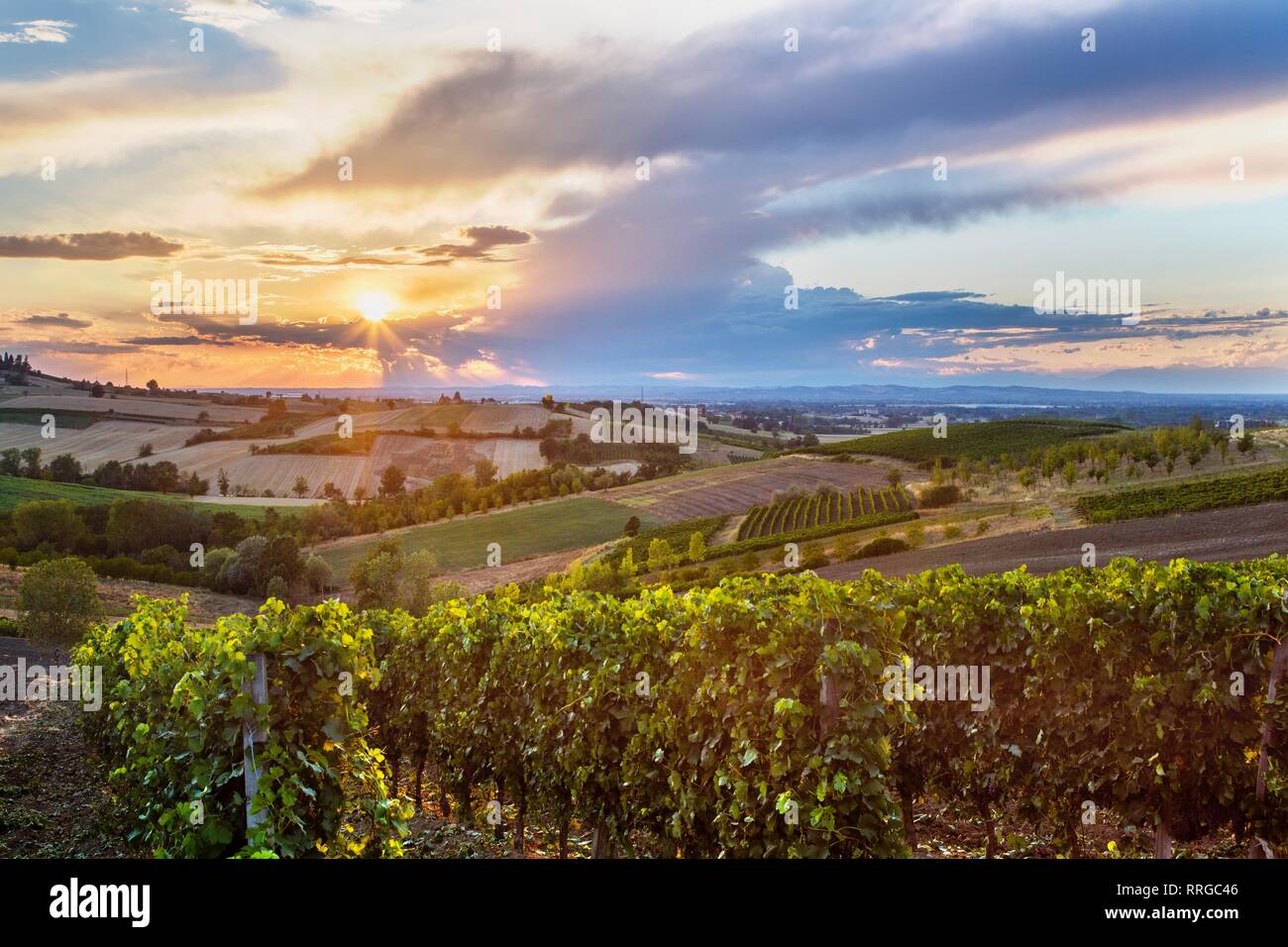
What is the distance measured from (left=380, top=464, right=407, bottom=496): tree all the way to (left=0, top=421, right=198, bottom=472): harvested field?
33.3 ft

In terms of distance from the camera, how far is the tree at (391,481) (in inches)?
1665

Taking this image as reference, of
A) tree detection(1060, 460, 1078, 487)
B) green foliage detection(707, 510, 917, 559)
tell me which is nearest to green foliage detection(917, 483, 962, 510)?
green foliage detection(707, 510, 917, 559)

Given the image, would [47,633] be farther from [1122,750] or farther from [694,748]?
[1122,750]

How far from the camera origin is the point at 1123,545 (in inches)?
1435

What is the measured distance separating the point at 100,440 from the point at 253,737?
41.9 m

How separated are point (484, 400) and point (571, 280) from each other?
22743 millimetres

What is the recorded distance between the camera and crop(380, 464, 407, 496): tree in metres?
42.3

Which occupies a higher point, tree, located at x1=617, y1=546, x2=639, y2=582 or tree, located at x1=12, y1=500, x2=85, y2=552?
tree, located at x1=12, y1=500, x2=85, y2=552

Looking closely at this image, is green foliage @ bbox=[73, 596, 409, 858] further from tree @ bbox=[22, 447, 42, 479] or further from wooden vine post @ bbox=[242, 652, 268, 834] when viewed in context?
tree @ bbox=[22, 447, 42, 479]
